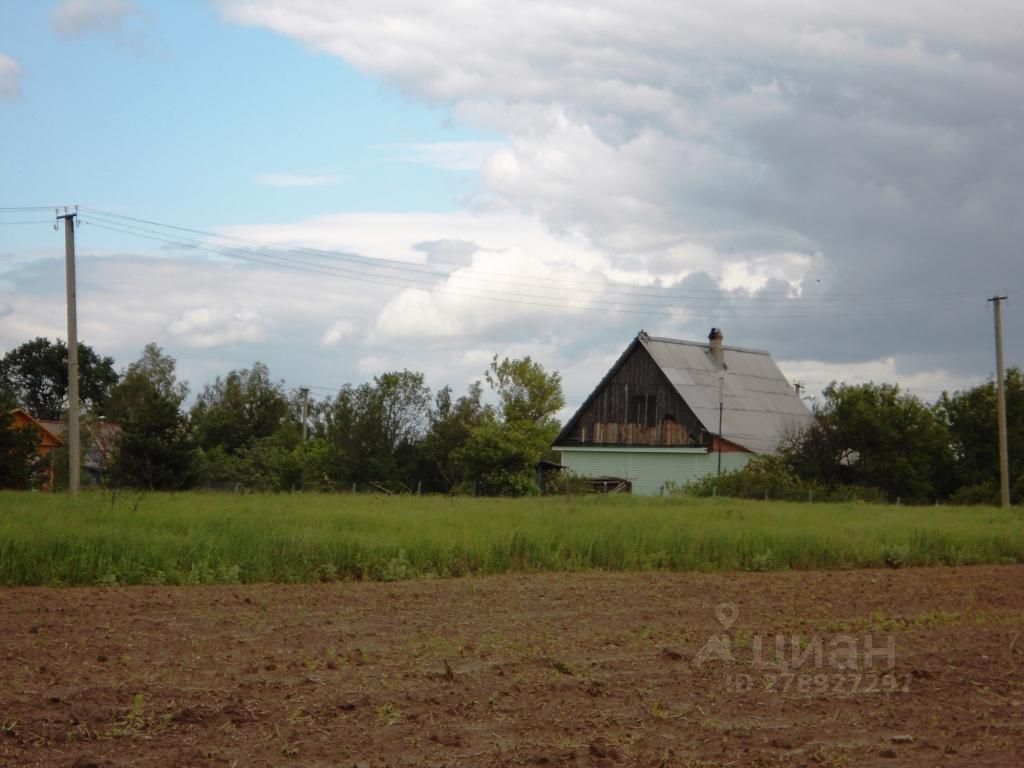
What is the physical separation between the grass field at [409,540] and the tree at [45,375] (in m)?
71.9

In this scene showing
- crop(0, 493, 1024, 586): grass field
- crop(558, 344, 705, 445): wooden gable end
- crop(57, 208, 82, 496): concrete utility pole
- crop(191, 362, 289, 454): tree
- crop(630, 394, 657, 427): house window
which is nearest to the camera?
crop(0, 493, 1024, 586): grass field

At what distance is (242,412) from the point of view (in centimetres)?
8456

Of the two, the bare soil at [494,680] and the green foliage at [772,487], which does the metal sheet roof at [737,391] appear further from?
the bare soil at [494,680]

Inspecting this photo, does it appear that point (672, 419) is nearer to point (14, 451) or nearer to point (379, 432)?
point (379, 432)

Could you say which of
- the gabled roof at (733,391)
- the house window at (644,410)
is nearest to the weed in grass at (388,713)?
the gabled roof at (733,391)

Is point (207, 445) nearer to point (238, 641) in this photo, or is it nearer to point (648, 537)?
point (648, 537)

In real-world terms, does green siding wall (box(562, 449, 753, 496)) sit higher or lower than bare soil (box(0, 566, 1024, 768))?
higher

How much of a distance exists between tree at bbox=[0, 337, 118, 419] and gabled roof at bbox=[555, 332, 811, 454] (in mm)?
51967

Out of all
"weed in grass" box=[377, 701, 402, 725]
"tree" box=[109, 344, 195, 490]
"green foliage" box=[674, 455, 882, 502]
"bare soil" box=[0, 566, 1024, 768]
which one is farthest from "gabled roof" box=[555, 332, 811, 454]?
"weed in grass" box=[377, 701, 402, 725]

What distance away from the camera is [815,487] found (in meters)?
47.7

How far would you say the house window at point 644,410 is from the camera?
56.8 m

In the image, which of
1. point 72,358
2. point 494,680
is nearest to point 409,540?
point 494,680

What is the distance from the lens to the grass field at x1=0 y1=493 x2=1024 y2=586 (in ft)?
55.5

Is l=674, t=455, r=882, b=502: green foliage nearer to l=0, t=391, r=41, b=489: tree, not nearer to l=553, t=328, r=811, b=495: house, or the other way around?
l=553, t=328, r=811, b=495: house
